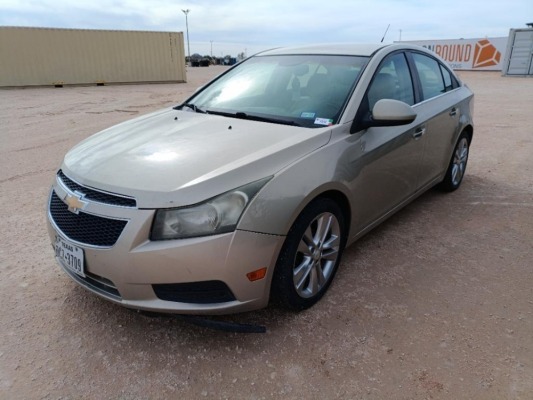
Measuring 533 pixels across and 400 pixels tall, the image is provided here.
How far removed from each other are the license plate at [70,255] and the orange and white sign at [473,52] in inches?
1281

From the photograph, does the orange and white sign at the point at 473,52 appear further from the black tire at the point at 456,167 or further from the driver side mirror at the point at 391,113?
the driver side mirror at the point at 391,113

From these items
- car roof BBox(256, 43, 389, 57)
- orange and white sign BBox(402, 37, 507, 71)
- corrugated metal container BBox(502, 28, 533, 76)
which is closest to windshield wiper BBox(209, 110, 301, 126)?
car roof BBox(256, 43, 389, 57)

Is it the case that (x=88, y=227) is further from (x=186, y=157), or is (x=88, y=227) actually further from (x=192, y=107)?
(x=192, y=107)

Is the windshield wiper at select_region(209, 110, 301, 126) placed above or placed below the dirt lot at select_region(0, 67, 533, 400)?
above

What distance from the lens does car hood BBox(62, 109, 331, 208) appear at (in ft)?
6.65

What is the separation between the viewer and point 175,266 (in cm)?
198

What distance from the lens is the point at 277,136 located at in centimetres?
250

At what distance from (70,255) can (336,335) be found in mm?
1531

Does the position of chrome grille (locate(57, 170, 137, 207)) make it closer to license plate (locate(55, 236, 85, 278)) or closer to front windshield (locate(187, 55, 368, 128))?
license plate (locate(55, 236, 85, 278))

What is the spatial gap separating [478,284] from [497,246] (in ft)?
2.36

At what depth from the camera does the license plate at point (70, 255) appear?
216 cm

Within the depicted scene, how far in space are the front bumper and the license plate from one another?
4cm

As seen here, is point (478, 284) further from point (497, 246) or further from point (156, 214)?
point (156, 214)

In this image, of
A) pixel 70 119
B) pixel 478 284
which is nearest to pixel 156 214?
pixel 478 284
